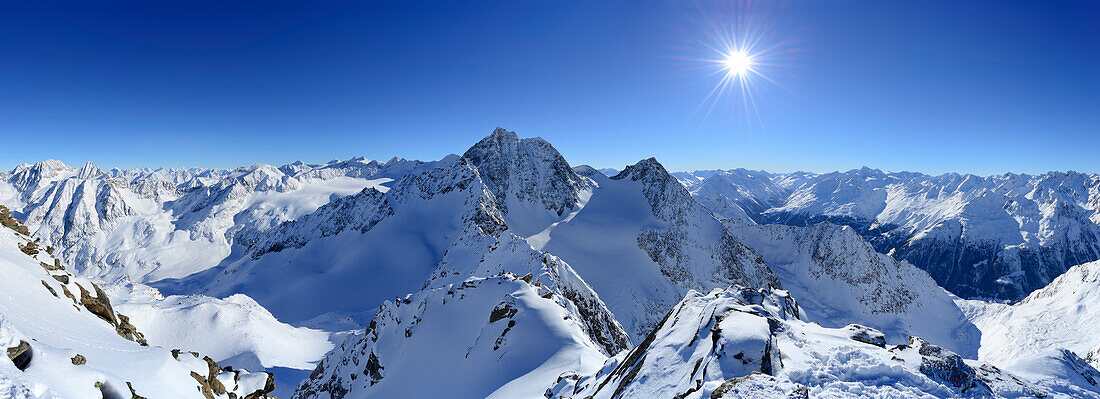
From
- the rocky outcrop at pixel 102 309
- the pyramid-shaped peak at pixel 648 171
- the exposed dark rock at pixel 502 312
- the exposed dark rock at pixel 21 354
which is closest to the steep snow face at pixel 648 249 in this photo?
the pyramid-shaped peak at pixel 648 171

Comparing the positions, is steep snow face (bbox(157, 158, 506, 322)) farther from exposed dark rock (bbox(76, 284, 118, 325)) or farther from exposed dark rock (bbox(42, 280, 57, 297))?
exposed dark rock (bbox(42, 280, 57, 297))

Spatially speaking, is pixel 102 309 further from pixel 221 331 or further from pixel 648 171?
pixel 648 171

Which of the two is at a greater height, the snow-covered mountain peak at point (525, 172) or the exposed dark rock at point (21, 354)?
the snow-covered mountain peak at point (525, 172)

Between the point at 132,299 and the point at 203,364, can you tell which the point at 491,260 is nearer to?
the point at 203,364

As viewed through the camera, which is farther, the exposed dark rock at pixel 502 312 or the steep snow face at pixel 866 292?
the steep snow face at pixel 866 292

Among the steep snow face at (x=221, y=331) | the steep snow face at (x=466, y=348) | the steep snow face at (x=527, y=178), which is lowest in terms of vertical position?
the steep snow face at (x=221, y=331)

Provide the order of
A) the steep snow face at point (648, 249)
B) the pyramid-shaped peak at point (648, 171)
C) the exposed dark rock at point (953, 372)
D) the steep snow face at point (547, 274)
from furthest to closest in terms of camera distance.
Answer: the pyramid-shaped peak at point (648, 171) → the steep snow face at point (648, 249) → the steep snow face at point (547, 274) → the exposed dark rock at point (953, 372)

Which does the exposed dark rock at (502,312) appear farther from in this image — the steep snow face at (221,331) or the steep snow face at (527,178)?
the steep snow face at (527,178)
